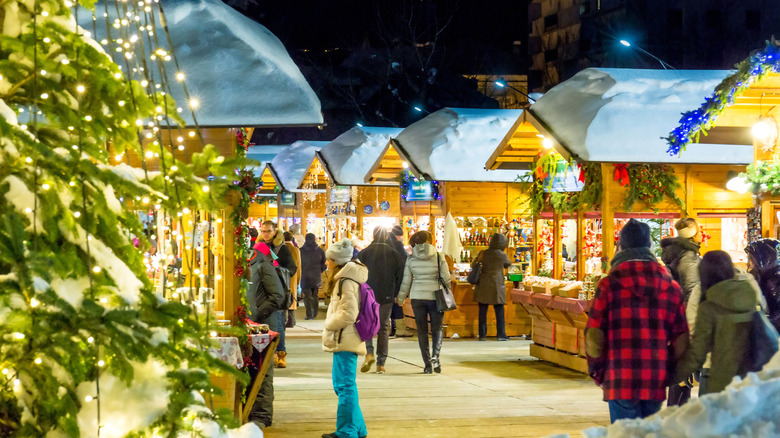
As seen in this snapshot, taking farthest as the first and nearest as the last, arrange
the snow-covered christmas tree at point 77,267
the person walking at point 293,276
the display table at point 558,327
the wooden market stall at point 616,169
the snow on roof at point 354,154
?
the snow on roof at point 354,154 < the person walking at point 293,276 < the display table at point 558,327 < the wooden market stall at point 616,169 < the snow-covered christmas tree at point 77,267

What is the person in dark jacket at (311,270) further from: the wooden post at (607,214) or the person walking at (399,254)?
the wooden post at (607,214)

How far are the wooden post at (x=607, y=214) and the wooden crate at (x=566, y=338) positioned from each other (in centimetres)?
120

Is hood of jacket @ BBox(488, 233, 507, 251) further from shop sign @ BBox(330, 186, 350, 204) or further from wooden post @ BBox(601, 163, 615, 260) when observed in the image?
shop sign @ BBox(330, 186, 350, 204)

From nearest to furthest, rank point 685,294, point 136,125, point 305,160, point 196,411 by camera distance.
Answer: point 196,411 → point 136,125 → point 685,294 → point 305,160

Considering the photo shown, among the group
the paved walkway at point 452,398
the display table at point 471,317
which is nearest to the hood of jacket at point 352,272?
the paved walkway at point 452,398

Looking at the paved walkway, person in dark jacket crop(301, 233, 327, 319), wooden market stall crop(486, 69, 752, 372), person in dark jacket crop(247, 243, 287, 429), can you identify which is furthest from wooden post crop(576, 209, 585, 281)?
person in dark jacket crop(301, 233, 327, 319)

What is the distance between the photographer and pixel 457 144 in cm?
1881

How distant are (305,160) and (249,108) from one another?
19599 mm

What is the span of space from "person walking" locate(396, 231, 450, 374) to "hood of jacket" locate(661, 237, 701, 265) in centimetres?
383

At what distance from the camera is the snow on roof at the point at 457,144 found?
18297 millimetres

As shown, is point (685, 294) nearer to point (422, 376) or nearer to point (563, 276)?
point (422, 376)

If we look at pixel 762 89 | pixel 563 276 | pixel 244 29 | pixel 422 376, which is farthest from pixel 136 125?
pixel 563 276

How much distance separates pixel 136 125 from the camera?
3605 millimetres

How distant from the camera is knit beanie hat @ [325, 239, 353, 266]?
8.68 m
